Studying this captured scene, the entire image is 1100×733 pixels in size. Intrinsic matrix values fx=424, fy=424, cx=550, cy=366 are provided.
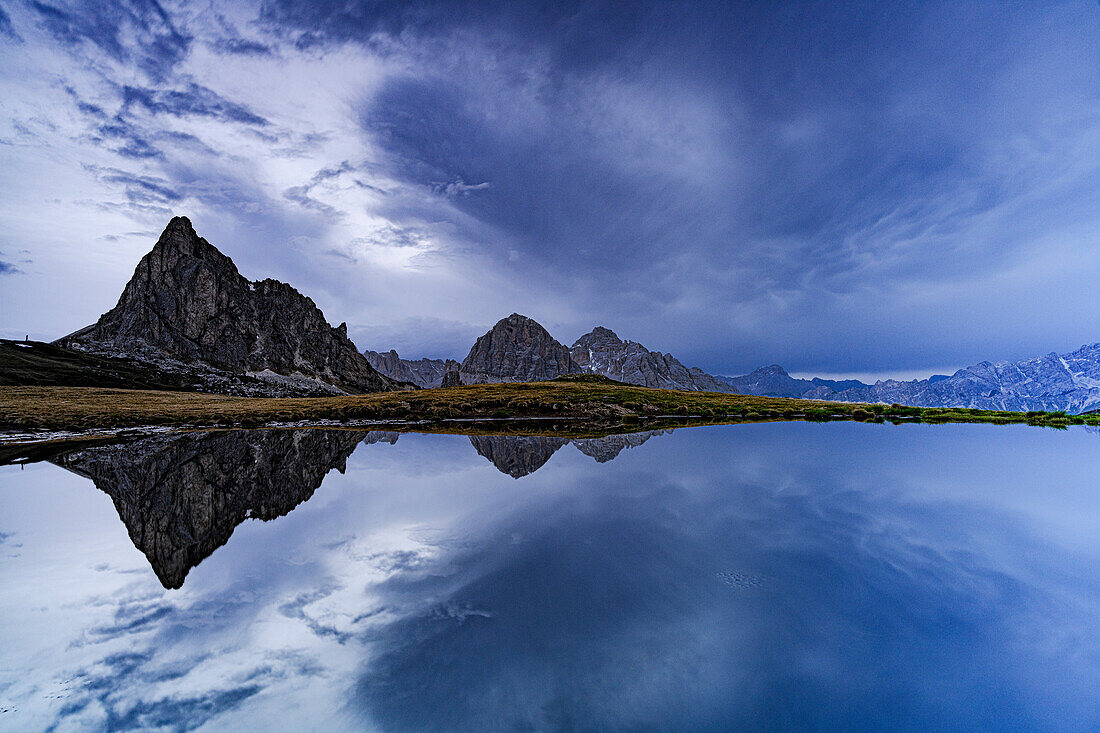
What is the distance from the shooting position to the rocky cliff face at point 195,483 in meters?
12.7

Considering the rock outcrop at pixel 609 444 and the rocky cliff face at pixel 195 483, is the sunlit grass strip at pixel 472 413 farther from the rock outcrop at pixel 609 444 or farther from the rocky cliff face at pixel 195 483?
the rocky cliff face at pixel 195 483

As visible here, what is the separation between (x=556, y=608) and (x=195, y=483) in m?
19.5

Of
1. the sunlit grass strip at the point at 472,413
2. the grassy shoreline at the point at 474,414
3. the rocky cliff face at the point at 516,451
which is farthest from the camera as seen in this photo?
the sunlit grass strip at the point at 472,413

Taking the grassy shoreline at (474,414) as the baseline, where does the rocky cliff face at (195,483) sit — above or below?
below

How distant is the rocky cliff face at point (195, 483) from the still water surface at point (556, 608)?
18 centimetres

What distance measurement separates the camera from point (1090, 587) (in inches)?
364

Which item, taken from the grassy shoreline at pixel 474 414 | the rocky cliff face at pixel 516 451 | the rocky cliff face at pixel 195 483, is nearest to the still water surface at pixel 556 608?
the rocky cliff face at pixel 195 483

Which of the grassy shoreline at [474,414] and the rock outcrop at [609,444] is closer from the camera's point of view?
the rock outcrop at [609,444]

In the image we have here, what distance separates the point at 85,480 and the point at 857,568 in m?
30.9

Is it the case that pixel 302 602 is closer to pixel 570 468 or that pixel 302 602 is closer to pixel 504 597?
pixel 504 597

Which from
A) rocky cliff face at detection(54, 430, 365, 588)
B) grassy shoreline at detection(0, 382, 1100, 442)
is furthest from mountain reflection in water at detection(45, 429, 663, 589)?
grassy shoreline at detection(0, 382, 1100, 442)

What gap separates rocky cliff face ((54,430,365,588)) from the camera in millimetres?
12672

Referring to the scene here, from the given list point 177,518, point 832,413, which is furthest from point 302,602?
point 832,413

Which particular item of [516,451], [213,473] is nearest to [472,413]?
[516,451]
